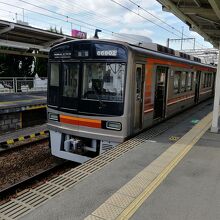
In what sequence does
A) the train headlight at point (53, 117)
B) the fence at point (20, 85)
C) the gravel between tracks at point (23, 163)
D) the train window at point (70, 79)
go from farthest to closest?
the fence at point (20, 85) < the train headlight at point (53, 117) < the gravel between tracks at point (23, 163) < the train window at point (70, 79)

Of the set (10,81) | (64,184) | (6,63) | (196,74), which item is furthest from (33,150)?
(6,63)

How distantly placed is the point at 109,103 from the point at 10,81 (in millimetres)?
14407

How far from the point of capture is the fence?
1830 centimetres

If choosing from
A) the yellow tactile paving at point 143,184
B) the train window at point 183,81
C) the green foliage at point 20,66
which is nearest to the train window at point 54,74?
the yellow tactile paving at point 143,184

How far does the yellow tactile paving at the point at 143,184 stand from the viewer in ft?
10.2

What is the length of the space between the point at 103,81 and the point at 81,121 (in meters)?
1.03

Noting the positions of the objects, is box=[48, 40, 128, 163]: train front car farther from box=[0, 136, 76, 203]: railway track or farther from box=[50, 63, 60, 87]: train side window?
box=[0, 136, 76, 203]: railway track

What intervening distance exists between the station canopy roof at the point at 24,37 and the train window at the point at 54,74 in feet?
24.4

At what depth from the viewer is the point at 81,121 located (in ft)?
20.3

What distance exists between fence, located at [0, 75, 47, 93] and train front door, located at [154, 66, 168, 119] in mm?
13093

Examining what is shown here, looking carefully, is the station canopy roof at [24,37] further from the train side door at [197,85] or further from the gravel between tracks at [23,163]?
the train side door at [197,85]

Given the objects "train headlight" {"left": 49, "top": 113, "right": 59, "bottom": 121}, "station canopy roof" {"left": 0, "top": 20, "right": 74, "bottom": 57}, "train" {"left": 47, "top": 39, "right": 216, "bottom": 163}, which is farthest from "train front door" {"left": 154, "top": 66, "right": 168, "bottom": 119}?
"station canopy roof" {"left": 0, "top": 20, "right": 74, "bottom": 57}

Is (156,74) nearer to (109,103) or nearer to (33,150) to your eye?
(109,103)

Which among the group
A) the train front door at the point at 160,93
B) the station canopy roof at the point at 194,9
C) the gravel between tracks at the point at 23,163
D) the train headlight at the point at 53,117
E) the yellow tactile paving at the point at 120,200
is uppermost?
the station canopy roof at the point at 194,9
